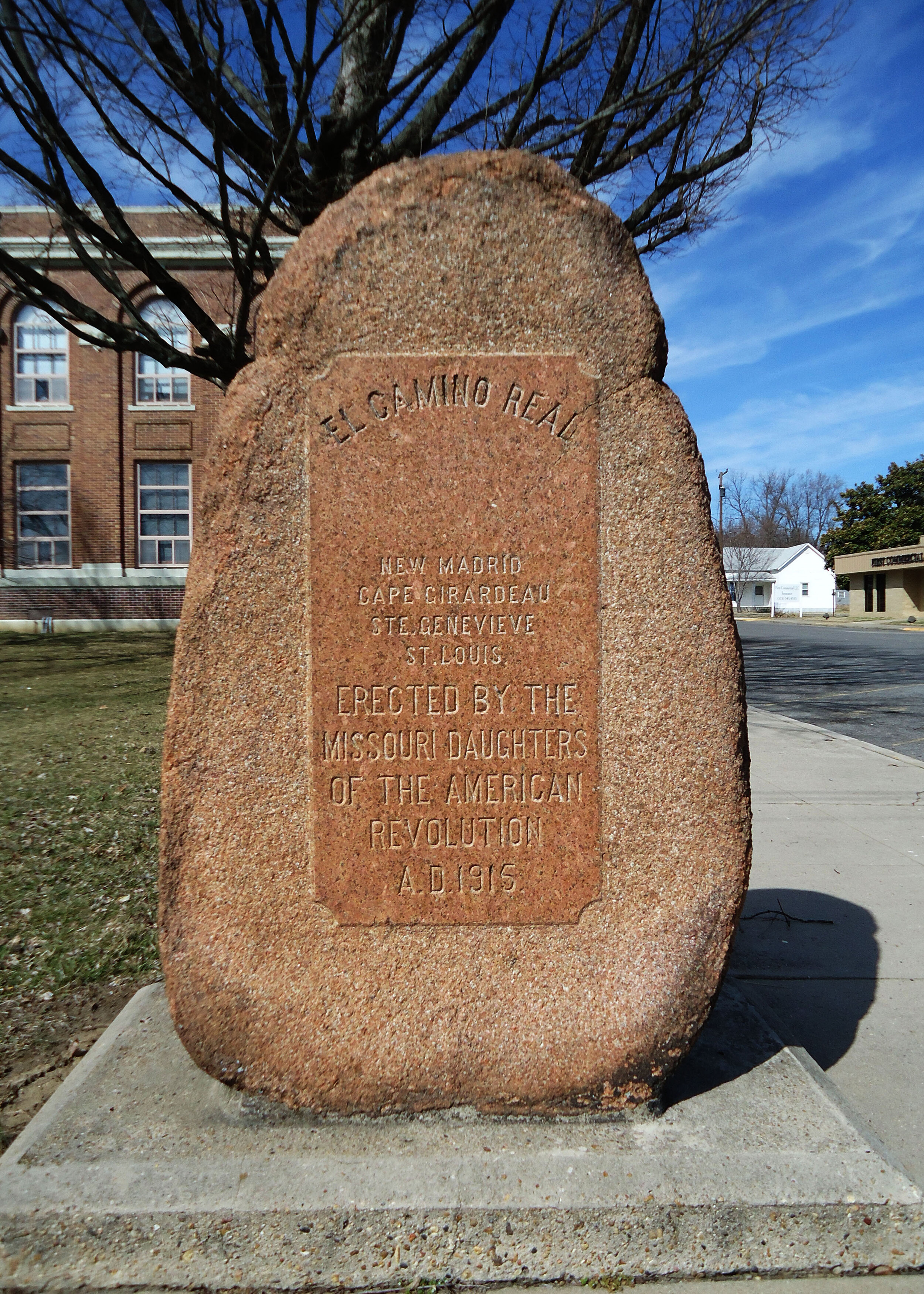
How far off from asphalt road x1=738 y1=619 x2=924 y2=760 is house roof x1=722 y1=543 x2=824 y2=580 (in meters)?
36.2

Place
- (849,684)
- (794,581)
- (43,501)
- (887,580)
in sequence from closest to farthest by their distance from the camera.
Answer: (849,684)
(43,501)
(887,580)
(794,581)

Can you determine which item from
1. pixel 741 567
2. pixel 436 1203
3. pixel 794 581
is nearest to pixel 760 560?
pixel 794 581

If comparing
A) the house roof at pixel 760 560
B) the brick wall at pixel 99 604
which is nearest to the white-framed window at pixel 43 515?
the brick wall at pixel 99 604

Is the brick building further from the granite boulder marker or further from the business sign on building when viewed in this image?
the business sign on building

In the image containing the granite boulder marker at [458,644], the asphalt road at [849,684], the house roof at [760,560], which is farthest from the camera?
the house roof at [760,560]

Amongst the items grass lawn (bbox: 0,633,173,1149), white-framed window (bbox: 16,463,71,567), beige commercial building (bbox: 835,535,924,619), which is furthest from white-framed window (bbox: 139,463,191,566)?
beige commercial building (bbox: 835,535,924,619)

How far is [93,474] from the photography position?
71.9 feet

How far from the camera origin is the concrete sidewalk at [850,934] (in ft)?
9.25

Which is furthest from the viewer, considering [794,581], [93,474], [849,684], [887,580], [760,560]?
[760,560]

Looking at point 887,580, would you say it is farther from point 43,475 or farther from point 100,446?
point 43,475

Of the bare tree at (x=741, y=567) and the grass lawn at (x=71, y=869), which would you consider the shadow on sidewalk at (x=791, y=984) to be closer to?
the grass lawn at (x=71, y=869)

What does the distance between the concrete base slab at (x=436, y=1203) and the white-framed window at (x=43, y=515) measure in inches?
899

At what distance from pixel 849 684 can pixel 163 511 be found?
1774 cm

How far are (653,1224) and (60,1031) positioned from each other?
95.0 inches
